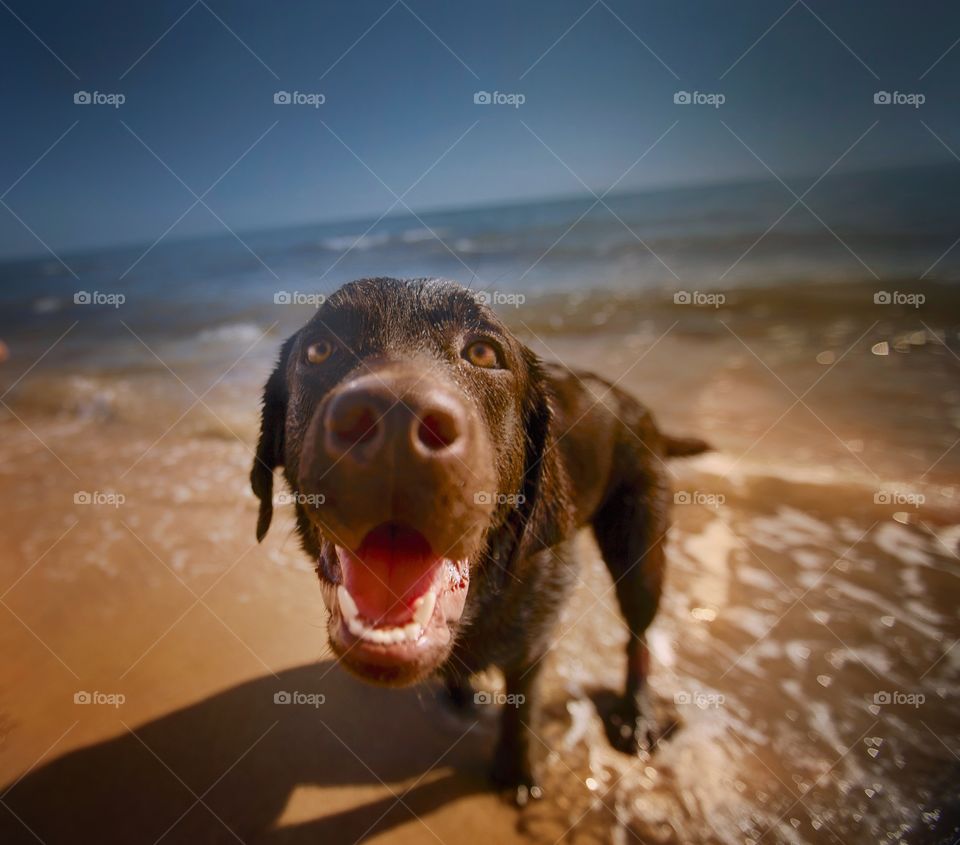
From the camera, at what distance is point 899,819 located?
224cm

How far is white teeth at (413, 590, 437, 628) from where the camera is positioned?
1.75 meters

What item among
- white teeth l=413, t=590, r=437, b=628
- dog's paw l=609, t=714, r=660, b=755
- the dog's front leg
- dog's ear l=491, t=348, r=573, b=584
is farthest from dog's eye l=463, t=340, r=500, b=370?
dog's paw l=609, t=714, r=660, b=755

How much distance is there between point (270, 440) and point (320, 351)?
635mm

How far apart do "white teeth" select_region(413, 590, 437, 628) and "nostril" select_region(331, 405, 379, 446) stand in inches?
27.3

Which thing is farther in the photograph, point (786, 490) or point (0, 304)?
point (0, 304)

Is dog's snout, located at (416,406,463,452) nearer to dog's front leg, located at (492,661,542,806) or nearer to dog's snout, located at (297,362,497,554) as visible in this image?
dog's snout, located at (297,362,497,554)

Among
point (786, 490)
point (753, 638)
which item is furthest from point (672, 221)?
point (753, 638)

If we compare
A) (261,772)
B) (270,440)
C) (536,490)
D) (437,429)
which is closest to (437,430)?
(437,429)

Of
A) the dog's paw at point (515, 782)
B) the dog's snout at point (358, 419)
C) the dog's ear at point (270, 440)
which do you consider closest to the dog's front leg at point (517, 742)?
the dog's paw at point (515, 782)

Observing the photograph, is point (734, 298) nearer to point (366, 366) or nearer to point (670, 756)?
point (670, 756)

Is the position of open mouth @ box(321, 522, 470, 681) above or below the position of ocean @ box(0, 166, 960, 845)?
above

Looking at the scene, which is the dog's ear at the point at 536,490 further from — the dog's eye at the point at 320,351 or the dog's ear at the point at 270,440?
the dog's ear at the point at 270,440

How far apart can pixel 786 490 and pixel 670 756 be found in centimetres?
276

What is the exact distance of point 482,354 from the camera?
80.7 inches
